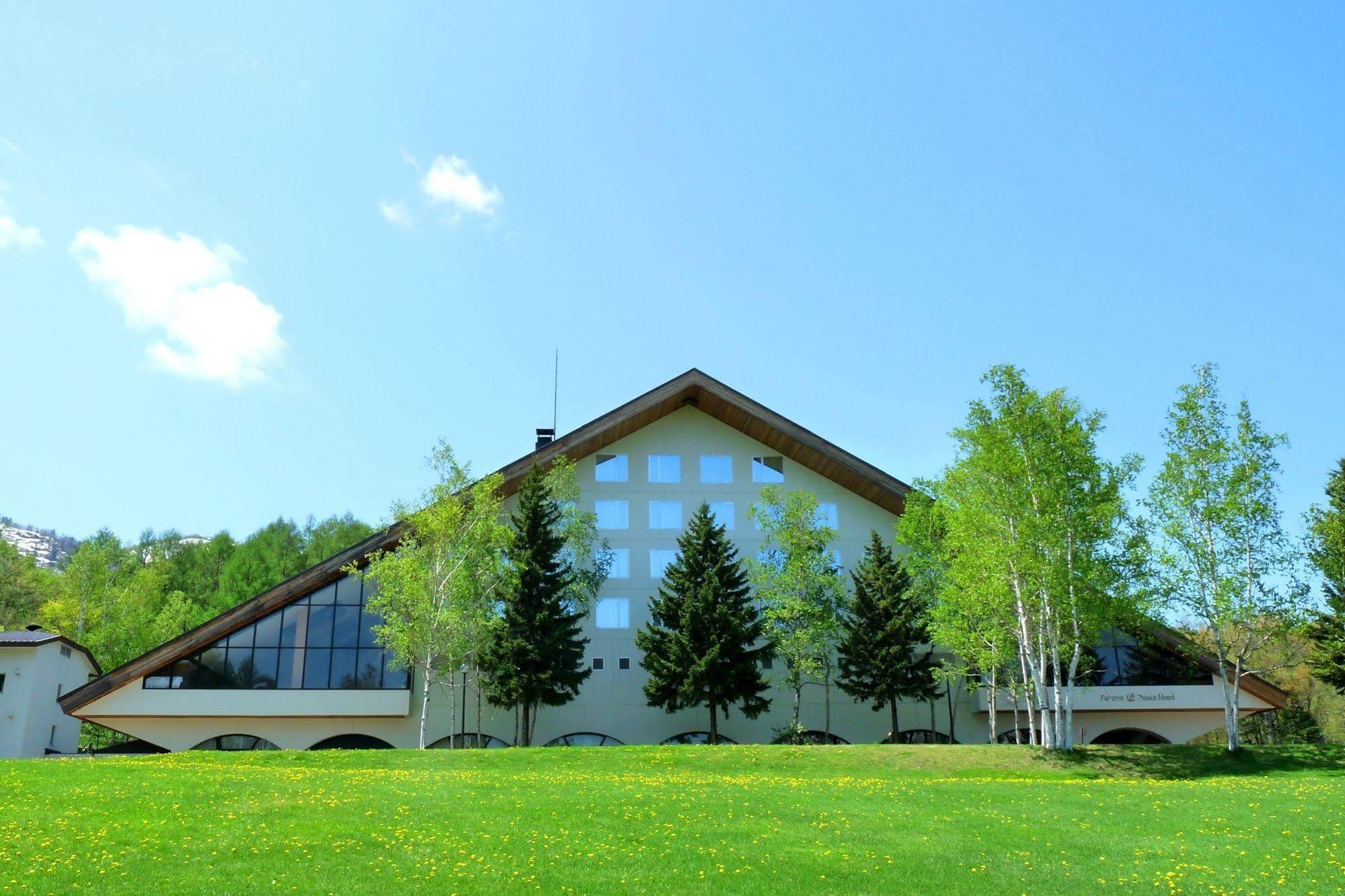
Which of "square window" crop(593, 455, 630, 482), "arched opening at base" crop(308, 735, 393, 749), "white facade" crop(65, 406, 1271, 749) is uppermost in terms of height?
"square window" crop(593, 455, 630, 482)

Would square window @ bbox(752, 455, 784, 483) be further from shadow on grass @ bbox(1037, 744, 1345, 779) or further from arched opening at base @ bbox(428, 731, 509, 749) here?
→ shadow on grass @ bbox(1037, 744, 1345, 779)

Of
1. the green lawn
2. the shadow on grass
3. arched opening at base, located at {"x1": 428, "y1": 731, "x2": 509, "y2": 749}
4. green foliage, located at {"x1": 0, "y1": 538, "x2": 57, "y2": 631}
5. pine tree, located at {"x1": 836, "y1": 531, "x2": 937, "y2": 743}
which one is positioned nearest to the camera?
the green lawn

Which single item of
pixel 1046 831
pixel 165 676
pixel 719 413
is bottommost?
pixel 1046 831

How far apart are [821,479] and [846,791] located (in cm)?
2122

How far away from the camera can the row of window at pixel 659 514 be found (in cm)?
3866

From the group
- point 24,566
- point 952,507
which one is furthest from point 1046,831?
point 24,566

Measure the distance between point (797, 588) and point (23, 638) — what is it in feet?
91.3

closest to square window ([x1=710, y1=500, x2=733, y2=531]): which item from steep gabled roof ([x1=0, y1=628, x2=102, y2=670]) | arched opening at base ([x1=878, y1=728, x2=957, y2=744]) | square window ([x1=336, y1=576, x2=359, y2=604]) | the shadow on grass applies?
arched opening at base ([x1=878, y1=728, x2=957, y2=744])

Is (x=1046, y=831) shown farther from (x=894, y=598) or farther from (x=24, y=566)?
(x=24, y=566)

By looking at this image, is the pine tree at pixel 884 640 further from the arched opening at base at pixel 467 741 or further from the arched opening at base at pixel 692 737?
the arched opening at base at pixel 467 741

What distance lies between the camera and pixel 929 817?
16844 millimetres

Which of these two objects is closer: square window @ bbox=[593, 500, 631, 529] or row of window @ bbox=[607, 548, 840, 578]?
row of window @ bbox=[607, 548, 840, 578]

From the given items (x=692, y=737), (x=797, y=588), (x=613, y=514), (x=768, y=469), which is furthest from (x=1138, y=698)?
(x=613, y=514)

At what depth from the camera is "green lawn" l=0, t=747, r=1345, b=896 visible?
12602 millimetres
